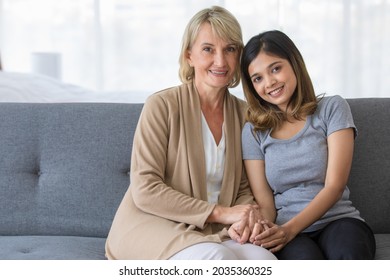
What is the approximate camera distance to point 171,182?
1.79 meters

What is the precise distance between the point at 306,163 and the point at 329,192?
114 mm

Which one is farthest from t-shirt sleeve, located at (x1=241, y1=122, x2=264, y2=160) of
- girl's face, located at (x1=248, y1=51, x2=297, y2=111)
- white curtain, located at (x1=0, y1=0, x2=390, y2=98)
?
white curtain, located at (x1=0, y1=0, x2=390, y2=98)

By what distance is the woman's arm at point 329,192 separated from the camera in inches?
66.0

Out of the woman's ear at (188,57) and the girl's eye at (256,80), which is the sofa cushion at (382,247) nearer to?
the girl's eye at (256,80)

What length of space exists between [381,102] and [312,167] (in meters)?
0.44

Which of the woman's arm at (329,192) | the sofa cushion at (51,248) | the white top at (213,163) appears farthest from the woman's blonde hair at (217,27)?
the sofa cushion at (51,248)

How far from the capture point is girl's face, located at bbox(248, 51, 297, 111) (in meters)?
1.81

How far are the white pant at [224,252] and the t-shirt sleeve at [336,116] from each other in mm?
424

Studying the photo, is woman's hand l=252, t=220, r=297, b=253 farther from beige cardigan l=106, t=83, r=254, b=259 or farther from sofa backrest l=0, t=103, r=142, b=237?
sofa backrest l=0, t=103, r=142, b=237

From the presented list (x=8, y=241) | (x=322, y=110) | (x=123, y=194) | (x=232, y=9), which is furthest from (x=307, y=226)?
(x=232, y=9)

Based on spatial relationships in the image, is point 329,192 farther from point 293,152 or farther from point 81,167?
point 81,167

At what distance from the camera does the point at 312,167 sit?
1.77 m
